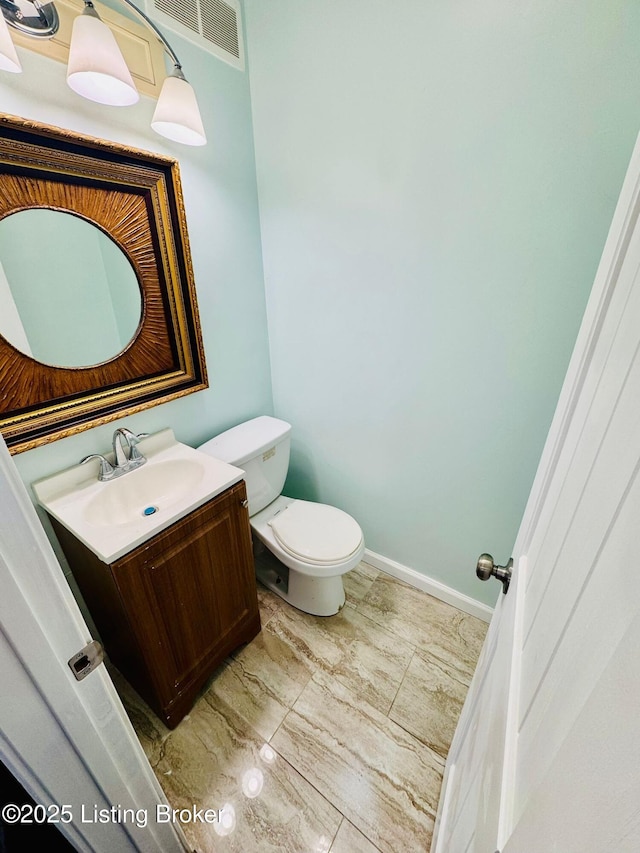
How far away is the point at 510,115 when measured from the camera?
0.97 metres

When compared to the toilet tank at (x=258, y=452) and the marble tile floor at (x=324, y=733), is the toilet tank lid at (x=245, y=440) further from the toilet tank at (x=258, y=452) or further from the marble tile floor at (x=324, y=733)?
the marble tile floor at (x=324, y=733)

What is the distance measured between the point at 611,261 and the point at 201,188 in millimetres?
1388

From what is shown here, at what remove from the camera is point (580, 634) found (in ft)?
1.02

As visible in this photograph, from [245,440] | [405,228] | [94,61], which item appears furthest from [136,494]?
[405,228]

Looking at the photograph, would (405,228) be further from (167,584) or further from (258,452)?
(167,584)

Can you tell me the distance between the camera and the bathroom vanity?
0.97 meters

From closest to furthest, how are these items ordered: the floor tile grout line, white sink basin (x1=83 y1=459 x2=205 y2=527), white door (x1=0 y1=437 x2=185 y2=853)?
white door (x1=0 y1=437 x2=185 y2=853), white sink basin (x1=83 y1=459 x2=205 y2=527), the floor tile grout line

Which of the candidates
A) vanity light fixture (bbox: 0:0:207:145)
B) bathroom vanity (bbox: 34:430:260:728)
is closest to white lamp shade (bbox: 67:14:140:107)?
vanity light fixture (bbox: 0:0:207:145)

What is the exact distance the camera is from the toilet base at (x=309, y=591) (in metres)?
1.54

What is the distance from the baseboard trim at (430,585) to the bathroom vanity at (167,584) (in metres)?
0.78

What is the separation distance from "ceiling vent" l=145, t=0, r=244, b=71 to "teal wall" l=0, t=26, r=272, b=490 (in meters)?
0.03

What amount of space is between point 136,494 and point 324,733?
1101mm

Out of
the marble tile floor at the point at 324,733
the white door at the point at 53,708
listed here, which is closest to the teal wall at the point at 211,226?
the white door at the point at 53,708

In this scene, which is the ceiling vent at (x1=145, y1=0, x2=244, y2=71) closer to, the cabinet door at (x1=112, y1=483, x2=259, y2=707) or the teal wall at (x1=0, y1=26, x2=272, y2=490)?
the teal wall at (x1=0, y1=26, x2=272, y2=490)
